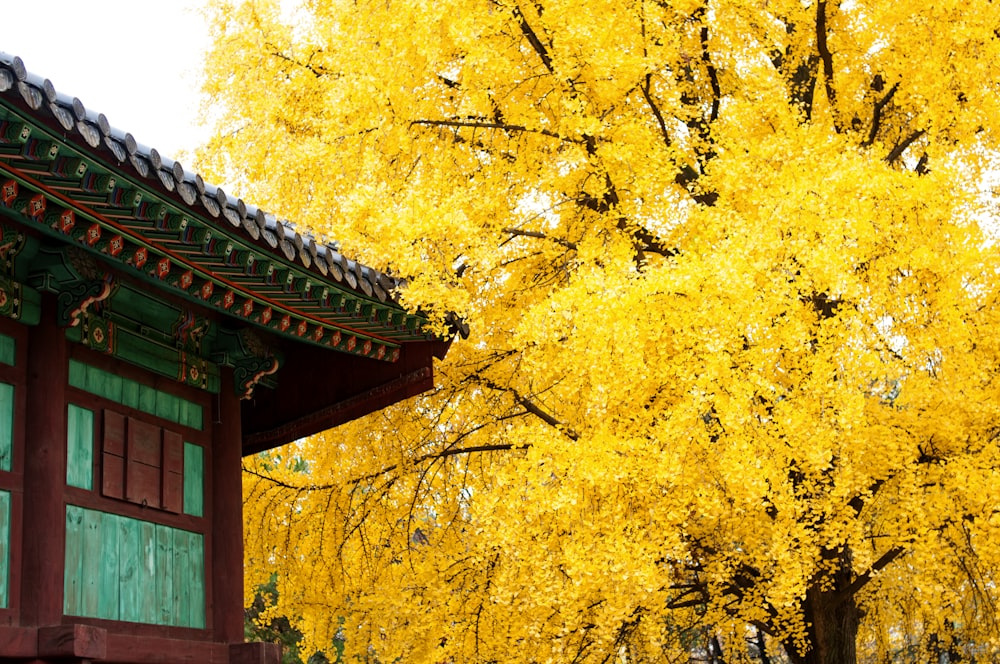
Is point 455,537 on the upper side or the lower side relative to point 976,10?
lower

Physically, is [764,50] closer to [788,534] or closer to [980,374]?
[980,374]

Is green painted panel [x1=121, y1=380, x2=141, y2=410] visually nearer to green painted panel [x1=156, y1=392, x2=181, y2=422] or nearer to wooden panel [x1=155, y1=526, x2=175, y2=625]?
green painted panel [x1=156, y1=392, x2=181, y2=422]

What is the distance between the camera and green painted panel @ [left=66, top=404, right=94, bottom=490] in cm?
550

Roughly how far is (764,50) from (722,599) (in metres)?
5.04

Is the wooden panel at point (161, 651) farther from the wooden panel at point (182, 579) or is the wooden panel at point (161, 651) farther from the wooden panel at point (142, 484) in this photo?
the wooden panel at point (142, 484)

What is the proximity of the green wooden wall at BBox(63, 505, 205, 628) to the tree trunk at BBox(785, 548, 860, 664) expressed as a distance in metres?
5.39

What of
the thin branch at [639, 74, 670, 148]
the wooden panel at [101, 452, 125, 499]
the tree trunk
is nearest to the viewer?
the wooden panel at [101, 452, 125, 499]

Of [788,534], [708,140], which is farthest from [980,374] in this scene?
[708,140]

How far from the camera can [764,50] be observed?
10.0 meters

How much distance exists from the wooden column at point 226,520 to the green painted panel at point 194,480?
10cm

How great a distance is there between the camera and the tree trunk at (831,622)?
9.29 m

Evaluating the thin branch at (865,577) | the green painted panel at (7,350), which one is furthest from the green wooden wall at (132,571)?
the thin branch at (865,577)

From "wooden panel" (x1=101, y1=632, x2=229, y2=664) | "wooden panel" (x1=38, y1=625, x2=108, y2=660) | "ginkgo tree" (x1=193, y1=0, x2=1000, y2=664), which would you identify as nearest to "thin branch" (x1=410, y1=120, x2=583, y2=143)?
"ginkgo tree" (x1=193, y1=0, x2=1000, y2=664)

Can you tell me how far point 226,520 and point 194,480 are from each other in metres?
0.33
